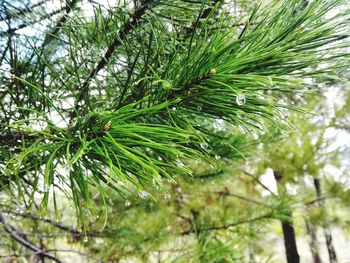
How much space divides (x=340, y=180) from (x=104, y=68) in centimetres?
338

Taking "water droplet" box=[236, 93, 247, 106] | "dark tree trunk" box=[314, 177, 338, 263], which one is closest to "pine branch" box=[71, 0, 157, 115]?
"water droplet" box=[236, 93, 247, 106]

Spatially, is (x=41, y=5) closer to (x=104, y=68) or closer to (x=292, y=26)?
(x=104, y=68)

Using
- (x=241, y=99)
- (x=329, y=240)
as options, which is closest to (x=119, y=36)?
(x=241, y=99)

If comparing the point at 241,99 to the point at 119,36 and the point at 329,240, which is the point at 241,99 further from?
the point at 329,240

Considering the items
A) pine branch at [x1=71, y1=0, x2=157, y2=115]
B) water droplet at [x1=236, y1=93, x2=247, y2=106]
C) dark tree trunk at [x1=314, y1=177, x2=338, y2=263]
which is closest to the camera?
water droplet at [x1=236, y1=93, x2=247, y2=106]

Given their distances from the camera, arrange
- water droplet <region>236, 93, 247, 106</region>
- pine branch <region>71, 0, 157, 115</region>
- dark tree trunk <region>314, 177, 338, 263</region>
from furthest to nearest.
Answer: dark tree trunk <region>314, 177, 338, 263</region> → pine branch <region>71, 0, 157, 115</region> → water droplet <region>236, 93, 247, 106</region>

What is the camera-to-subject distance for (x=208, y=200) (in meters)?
3.52

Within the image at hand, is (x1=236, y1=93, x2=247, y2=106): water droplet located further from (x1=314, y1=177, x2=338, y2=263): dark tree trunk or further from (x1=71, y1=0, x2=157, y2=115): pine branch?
(x1=314, y1=177, x2=338, y2=263): dark tree trunk

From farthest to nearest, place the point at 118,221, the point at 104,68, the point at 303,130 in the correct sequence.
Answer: the point at 303,130
the point at 118,221
the point at 104,68

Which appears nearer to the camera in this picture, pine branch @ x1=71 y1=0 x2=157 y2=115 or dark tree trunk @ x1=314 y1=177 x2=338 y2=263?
pine branch @ x1=71 y1=0 x2=157 y2=115

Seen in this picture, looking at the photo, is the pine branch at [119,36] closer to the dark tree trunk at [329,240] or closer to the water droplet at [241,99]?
the water droplet at [241,99]

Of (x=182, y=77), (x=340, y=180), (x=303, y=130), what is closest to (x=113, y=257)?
(x=182, y=77)

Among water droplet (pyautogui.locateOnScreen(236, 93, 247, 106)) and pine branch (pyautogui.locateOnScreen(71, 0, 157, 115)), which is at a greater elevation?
pine branch (pyautogui.locateOnScreen(71, 0, 157, 115))

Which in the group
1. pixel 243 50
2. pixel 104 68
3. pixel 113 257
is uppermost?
→ pixel 104 68
